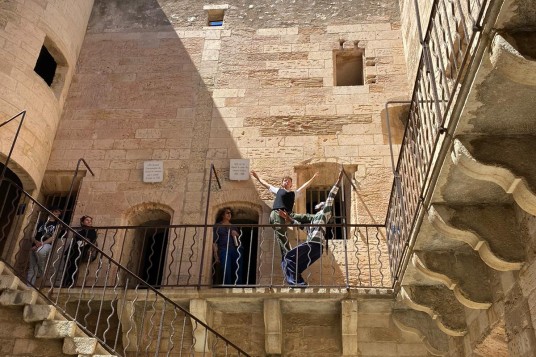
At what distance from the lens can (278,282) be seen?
884 cm

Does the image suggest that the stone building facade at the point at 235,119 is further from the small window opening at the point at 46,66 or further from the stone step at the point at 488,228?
the stone step at the point at 488,228

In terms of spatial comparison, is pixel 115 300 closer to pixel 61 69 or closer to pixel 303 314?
pixel 303 314

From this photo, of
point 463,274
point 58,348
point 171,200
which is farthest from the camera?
point 171,200

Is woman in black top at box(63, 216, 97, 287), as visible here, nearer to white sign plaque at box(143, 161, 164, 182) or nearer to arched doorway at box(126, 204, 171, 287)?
arched doorway at box(126, 204, 171, 287)

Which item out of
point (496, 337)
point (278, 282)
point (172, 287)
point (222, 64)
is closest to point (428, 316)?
point (496, 337)

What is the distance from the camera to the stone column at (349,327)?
760 cm

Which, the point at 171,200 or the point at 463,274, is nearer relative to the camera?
the point at 463,274

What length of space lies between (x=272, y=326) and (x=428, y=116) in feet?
12.5

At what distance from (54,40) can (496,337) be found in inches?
346

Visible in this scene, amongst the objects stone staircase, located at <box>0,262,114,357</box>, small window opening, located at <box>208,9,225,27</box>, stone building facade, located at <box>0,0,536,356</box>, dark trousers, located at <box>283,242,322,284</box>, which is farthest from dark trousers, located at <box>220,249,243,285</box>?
small window opening, located at <box>208,9,225,27</box>

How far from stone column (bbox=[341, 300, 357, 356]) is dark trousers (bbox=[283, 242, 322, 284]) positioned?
84 cm

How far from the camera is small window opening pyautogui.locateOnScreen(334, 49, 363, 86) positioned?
448 inches

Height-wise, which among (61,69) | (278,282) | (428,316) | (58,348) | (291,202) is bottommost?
(58,348)

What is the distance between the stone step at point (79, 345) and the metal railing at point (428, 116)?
3.45 meters
